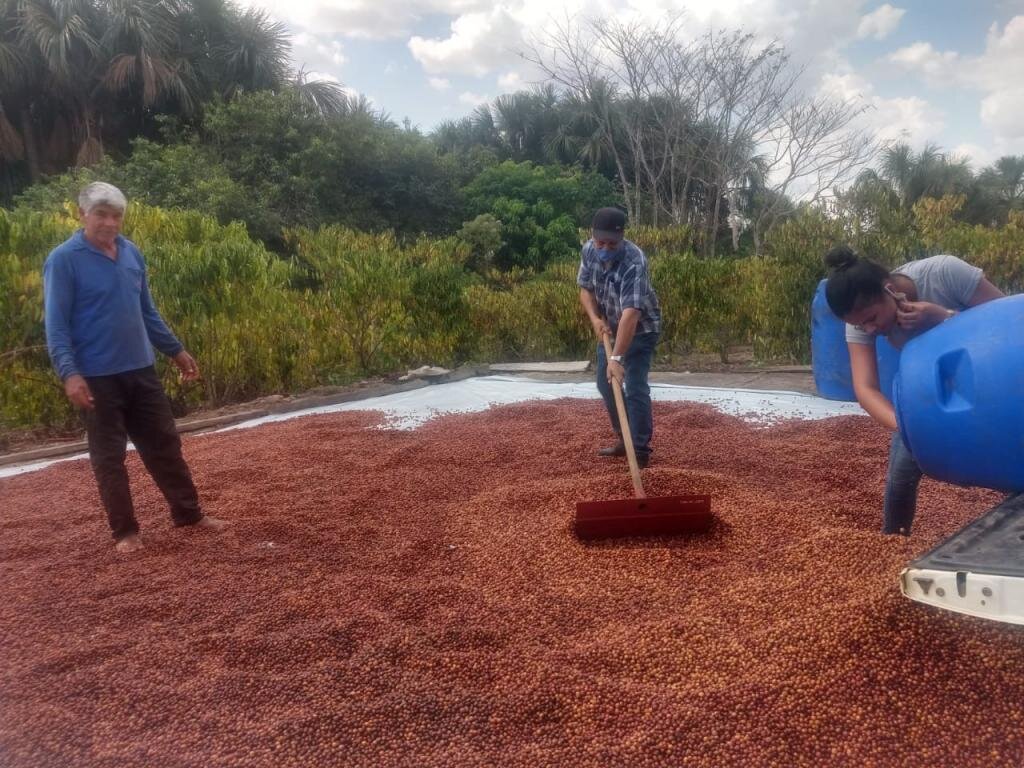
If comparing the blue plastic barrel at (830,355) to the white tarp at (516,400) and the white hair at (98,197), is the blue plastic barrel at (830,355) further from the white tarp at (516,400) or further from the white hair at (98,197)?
the white hair at (98,197)

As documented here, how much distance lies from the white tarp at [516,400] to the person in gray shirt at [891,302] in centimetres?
280

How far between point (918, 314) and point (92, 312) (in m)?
2.86

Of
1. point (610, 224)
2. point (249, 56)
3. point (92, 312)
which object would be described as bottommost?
point (92, 312)

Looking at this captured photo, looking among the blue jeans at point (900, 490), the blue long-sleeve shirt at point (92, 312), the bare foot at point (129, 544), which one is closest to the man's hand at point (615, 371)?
the blue jeans at point (900, 490)

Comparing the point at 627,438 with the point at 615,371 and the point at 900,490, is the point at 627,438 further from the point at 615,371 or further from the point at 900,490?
the point at 900,490

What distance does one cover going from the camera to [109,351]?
9.88 feet

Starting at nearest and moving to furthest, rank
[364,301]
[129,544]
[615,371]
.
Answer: [129,544]
[615,371]
[364,301]

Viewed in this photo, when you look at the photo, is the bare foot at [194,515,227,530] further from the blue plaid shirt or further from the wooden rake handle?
the blue plaid shirt

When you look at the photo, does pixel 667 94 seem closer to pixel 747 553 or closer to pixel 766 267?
pixel 766 267

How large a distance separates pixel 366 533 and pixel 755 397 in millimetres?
3801

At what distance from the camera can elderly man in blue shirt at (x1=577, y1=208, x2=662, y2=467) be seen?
12.6ft

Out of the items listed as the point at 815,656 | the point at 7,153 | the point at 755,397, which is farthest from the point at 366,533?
the point at 7,153

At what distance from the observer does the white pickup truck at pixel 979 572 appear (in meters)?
1.58

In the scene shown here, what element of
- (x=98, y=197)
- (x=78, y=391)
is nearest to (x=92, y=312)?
(x=78, y=391)
